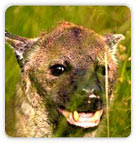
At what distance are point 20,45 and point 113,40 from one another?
53cm

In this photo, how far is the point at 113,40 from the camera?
4141 mm

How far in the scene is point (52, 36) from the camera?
Answer: 407 cm

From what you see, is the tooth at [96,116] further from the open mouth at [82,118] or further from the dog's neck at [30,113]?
the dog's neck at [30,113]

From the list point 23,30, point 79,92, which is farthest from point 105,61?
point 23,30

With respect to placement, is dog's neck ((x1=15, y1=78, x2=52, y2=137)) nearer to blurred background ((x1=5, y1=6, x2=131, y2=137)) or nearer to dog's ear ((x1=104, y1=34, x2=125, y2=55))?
blurred background ((x1=5, y1=6, x2=131, y2=137))

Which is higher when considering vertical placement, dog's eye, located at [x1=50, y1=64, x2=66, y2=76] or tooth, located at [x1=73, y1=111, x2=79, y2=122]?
dog's eye, located at [x1=50, y1=64, x2=66, y2=76]

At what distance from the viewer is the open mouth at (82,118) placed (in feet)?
13.0

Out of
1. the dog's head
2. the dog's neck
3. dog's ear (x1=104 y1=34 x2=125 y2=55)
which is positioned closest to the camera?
the dog's head

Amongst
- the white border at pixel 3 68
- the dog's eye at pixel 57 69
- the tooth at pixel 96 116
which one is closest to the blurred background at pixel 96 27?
the white border at pixel 3 68

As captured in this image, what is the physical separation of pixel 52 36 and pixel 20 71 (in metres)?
0.26

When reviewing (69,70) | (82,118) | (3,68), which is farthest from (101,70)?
(3,68)

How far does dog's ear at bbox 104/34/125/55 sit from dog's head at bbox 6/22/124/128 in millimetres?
30

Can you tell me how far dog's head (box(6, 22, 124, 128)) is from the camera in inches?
154

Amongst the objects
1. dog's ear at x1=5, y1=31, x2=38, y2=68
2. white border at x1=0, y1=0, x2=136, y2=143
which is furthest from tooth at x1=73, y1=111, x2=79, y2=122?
dog's ear at x1=5, y1=31, x2=38, y2=68
